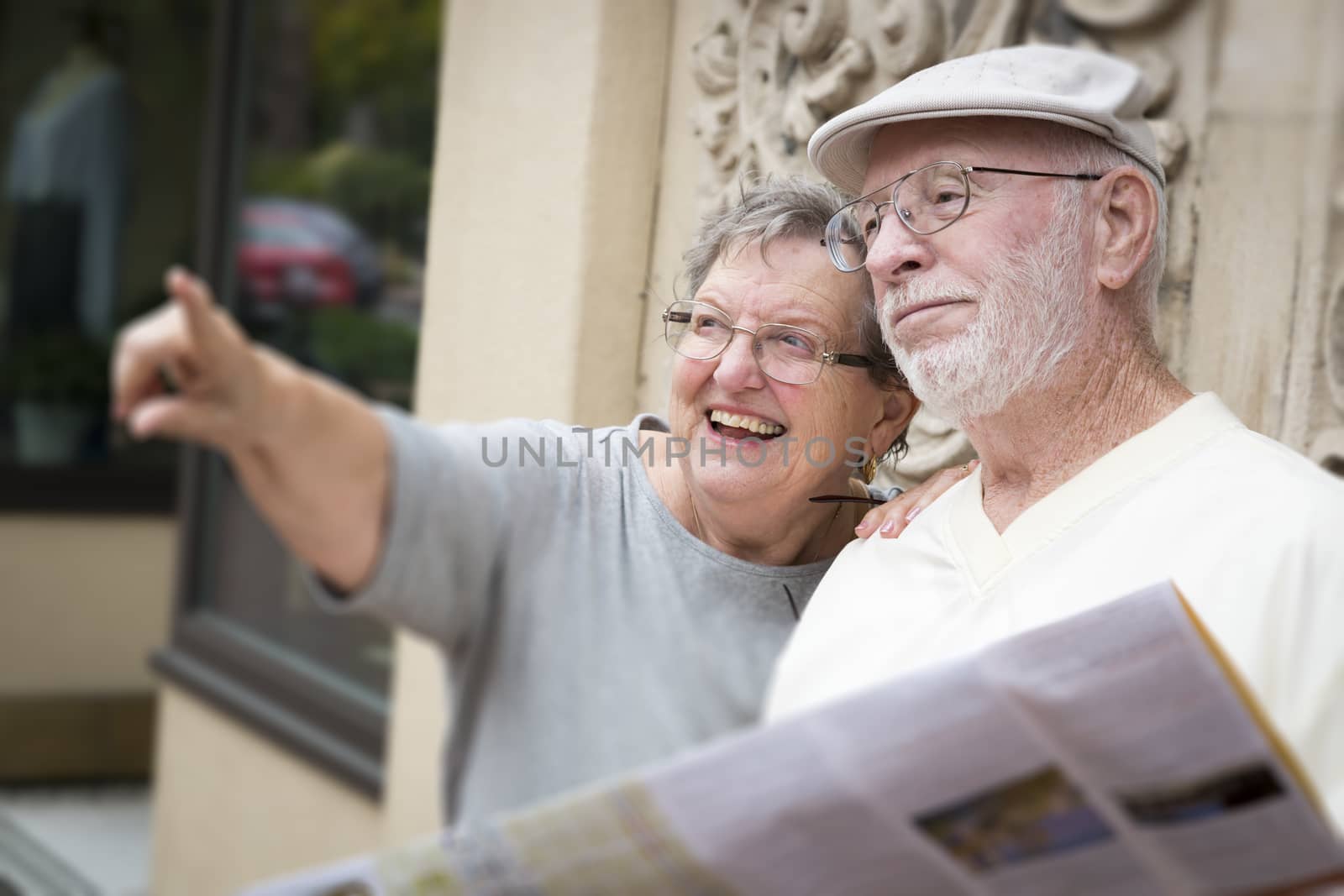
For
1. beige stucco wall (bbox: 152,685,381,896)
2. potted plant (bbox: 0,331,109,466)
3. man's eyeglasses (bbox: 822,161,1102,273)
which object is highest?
man's eyeglasses (bbox: 822,161,1102,273)

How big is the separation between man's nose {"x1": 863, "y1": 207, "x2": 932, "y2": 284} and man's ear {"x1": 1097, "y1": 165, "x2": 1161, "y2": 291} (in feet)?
0.64

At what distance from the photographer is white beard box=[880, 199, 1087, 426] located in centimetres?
104

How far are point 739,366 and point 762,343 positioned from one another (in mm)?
23

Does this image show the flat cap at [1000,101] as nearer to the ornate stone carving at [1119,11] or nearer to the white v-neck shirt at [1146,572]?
the white v-neck shirt at [1146,572]

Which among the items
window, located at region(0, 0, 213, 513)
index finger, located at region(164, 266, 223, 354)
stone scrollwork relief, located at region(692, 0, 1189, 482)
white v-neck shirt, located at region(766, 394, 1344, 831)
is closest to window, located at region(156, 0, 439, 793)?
stone scrollwork relief, located at region(692, 0, 1189, 482)

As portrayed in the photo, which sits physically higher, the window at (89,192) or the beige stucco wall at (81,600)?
the window at (89,192)

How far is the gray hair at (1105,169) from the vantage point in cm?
111

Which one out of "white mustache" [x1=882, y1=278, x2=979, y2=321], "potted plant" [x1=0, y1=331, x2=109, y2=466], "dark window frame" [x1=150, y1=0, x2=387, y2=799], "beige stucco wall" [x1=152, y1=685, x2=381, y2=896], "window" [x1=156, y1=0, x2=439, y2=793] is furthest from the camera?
"potted plant" [x1=0, y1=331, x2=109, y2=466]

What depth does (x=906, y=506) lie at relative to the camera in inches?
43.4

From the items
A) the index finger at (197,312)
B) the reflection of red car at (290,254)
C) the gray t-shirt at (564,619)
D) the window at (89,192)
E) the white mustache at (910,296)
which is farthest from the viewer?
the window at (89,192)

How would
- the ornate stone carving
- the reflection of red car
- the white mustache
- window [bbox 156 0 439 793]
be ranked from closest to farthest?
the white mustache → the ornate stone carving → window [bbox 156 0 439 793] → the reflection of red car

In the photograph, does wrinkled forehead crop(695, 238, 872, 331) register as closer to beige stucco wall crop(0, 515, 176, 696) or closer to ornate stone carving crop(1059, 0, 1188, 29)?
ornate stone carving crop(1059, 0, 1188, 29)

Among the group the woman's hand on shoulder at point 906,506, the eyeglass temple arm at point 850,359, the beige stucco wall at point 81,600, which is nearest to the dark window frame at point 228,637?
the beige stucco wall at point 81,600

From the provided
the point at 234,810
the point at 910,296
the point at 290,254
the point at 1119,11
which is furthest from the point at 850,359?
the point at 290,254
